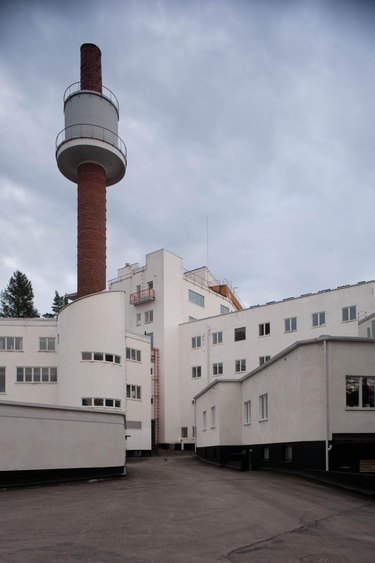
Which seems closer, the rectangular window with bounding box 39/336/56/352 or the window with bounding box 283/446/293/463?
the window with bounding box 283/446/293/463

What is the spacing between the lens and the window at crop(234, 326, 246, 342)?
159 feet

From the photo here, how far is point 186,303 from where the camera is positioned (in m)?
55.6

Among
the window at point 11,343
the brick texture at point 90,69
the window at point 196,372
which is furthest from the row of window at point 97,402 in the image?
the brick texture at point 90,69

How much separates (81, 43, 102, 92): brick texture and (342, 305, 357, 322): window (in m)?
26.5

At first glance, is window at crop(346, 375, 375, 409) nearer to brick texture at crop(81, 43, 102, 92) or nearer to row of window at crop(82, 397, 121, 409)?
row of window at crop(82, 397, 121, 409)

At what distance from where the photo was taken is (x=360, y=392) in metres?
20.0

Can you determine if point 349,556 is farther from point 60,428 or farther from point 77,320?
point 77,320

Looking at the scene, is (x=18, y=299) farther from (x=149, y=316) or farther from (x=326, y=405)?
(x=326, y=405)

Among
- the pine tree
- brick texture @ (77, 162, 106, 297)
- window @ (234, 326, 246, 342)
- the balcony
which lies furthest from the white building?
the pine tree

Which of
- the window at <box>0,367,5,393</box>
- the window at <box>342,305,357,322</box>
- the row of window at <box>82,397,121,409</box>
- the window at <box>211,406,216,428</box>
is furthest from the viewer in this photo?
the window at <box>0,367,5,393</box>

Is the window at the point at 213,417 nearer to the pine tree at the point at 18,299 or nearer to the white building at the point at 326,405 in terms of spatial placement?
the white building at the point at 326,405

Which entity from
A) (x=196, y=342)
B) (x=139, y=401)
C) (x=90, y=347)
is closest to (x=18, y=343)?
(x=90, y=347)

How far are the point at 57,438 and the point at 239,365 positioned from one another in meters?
29.8

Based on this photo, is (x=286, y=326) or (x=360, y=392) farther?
(x=286, y=326)
